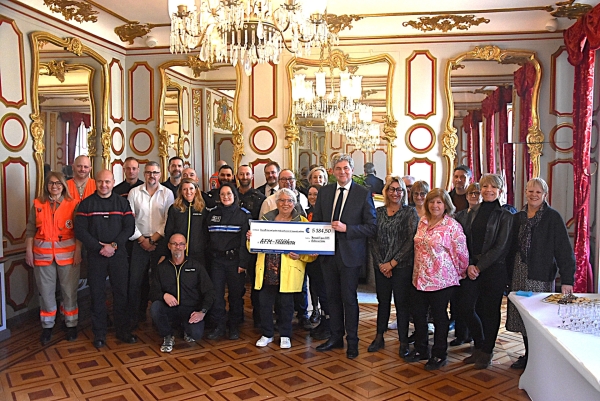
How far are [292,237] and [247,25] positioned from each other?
1576 mm

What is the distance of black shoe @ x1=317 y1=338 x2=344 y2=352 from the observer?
4082 mm

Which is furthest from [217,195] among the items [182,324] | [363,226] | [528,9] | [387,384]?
[528,9]

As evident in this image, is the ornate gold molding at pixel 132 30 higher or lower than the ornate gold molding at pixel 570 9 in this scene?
higher

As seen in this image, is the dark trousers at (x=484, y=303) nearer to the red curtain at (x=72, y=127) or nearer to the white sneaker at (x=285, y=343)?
the white sneaker at (x=285, y=343)

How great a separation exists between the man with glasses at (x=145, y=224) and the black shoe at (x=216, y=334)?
714 mm

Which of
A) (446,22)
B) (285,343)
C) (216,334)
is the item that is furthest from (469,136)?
(216,334)

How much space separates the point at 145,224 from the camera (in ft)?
14.7

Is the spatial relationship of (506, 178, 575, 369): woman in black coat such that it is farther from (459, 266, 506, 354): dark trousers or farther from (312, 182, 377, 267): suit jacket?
(312, 182, 377, 267): suit jacket

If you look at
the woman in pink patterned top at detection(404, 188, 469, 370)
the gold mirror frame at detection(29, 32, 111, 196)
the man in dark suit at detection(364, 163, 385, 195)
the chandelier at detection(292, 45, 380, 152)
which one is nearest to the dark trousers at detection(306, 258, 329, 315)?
the woman in pink patterned top at detection(404, 188, 469, 370)

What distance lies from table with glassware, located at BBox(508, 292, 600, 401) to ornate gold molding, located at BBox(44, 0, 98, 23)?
493cm

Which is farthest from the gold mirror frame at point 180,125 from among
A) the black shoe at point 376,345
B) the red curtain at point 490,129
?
the black shoe at point 376,345

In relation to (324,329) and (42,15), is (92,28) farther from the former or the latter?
(324,329)

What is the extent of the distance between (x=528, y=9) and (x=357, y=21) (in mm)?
1831

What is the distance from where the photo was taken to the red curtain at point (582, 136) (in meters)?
5.31
